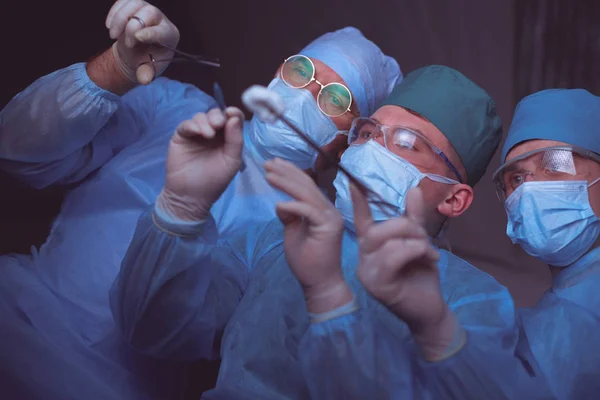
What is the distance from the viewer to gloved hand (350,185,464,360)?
3.19 feet

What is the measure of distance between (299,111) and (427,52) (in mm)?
910

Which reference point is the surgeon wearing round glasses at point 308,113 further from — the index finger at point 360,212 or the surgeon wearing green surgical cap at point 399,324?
the index finger at point 360,212

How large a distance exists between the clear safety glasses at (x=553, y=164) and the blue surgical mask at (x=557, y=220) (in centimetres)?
2

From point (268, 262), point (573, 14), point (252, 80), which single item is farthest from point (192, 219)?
point (573, 14)

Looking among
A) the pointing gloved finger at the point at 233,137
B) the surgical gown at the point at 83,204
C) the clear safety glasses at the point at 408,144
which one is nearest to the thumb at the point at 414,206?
the pointing gloved finger at the point at 233,137

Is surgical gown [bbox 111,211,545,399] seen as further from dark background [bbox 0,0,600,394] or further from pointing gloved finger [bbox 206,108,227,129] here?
dark background [bbox 0,0,600,394]

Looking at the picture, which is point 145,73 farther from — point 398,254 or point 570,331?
point 570,331

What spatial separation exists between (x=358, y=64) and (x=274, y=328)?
90 cm

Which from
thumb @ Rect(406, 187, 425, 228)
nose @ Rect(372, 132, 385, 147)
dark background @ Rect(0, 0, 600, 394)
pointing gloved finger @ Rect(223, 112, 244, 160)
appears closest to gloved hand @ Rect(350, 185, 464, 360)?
thumb @ Rect(406, 187, 425, 228)

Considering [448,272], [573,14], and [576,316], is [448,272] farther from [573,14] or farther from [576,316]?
[573,14]

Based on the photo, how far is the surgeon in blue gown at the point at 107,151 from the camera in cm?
143

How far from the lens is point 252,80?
8.12 ft

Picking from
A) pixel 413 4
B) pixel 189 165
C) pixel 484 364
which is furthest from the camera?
pixel 413 4

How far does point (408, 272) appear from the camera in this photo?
1012 millimetres
